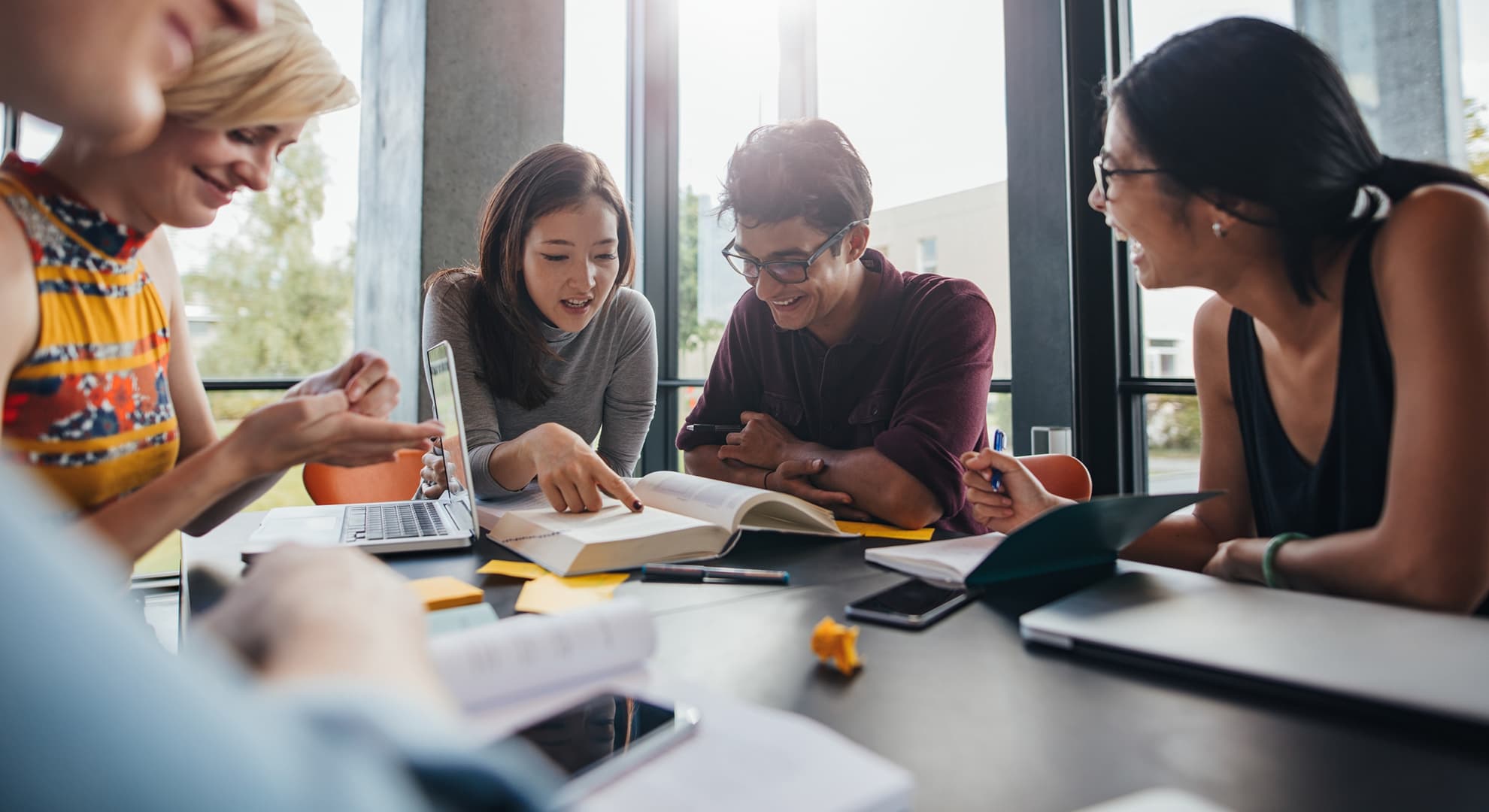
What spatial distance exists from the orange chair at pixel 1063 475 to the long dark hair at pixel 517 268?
4.04 ft

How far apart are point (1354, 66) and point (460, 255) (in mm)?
3394

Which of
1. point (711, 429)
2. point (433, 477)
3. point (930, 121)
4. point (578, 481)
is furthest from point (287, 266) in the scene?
point (578, 481)

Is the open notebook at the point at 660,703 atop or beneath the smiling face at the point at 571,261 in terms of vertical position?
beneath

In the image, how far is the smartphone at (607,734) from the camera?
Answer: 455 mm

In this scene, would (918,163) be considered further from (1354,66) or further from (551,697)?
(551,697)

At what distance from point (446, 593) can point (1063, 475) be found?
1.39 meters

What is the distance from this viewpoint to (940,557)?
3.30ft

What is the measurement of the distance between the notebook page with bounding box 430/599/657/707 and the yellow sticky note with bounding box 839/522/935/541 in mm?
797

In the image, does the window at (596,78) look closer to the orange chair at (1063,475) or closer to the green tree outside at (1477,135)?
the orange chair at (1063,475)

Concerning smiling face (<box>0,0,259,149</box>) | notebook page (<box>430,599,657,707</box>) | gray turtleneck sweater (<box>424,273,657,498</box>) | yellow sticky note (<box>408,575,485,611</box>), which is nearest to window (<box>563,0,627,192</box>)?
gray turtleneck sweater (<box>424,273,657,498</box>)

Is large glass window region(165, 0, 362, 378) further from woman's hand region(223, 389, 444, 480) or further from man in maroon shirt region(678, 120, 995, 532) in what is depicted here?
woman's hand region(223, 389, 444, 480)

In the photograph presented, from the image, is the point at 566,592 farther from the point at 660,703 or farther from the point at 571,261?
the point at 571,261

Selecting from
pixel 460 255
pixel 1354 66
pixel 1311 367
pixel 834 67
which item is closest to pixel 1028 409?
pixel 1354 66

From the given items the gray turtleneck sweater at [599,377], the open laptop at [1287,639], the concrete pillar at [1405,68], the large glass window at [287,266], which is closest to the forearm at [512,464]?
the gray turtleneck sweater at [599,377]
